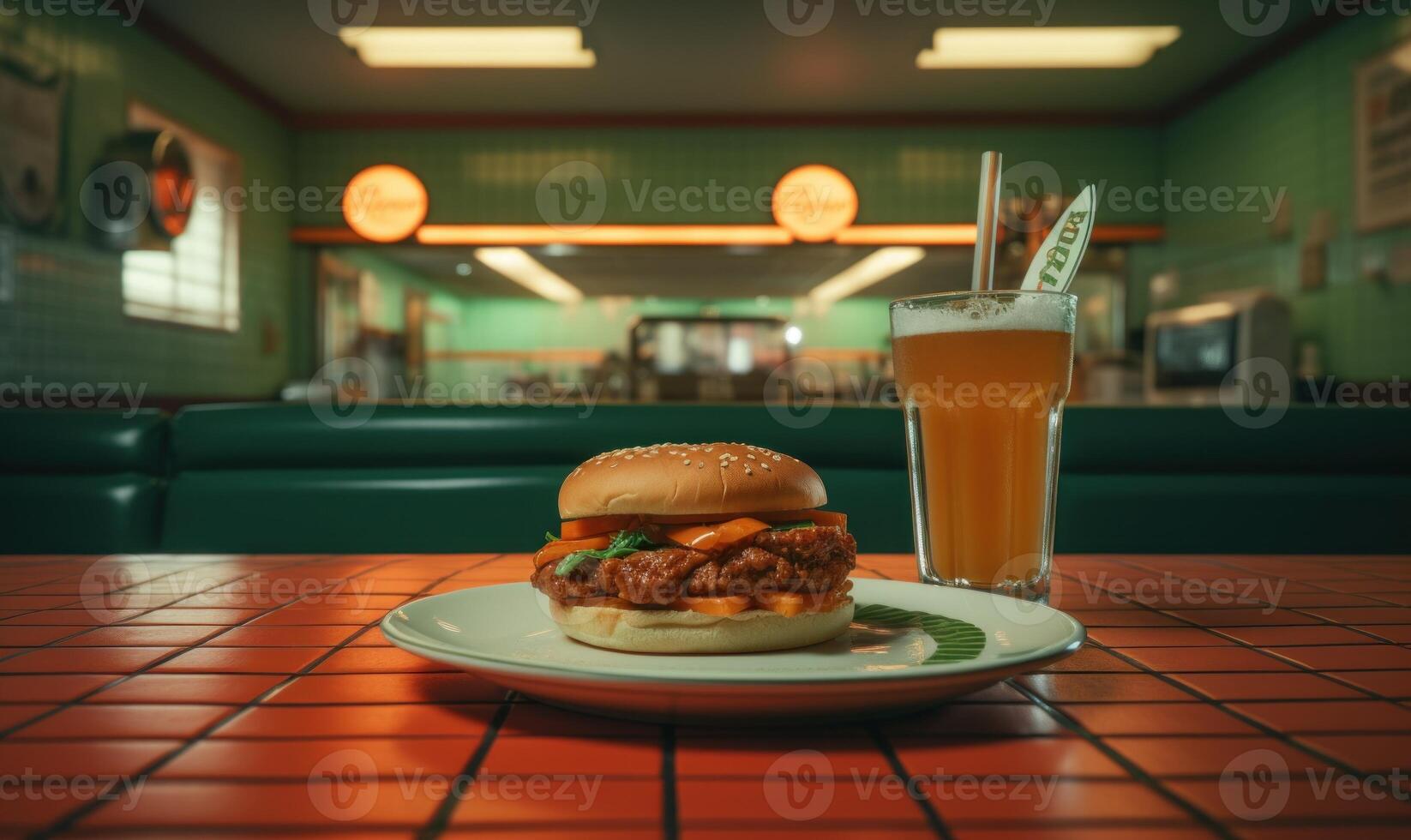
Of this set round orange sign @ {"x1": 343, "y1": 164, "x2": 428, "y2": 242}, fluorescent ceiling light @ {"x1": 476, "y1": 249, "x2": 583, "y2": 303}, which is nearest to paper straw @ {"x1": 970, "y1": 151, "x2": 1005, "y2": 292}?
round orange sign @ {"x1": 343, "y1": 164, "x2": 428, "y2": 242}

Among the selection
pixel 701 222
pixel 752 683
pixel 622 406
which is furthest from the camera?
pixel 701 222

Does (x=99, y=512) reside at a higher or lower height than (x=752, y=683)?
lower

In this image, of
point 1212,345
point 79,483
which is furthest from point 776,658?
point 1212,345

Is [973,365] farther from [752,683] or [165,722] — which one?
[165,722]

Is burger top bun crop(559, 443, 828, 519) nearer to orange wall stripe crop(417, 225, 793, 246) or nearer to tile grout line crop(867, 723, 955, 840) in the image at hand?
tile grout line crop(867, 723, 955, 840)


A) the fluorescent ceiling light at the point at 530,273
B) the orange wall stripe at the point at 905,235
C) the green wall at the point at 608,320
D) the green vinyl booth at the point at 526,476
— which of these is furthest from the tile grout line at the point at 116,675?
the green wall at the point at 608,320

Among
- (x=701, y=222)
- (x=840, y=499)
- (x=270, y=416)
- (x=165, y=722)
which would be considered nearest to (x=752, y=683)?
(x=165, y=722)

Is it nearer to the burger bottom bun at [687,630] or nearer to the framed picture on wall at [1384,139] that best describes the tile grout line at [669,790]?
the burger bottom bun at [687,630]
